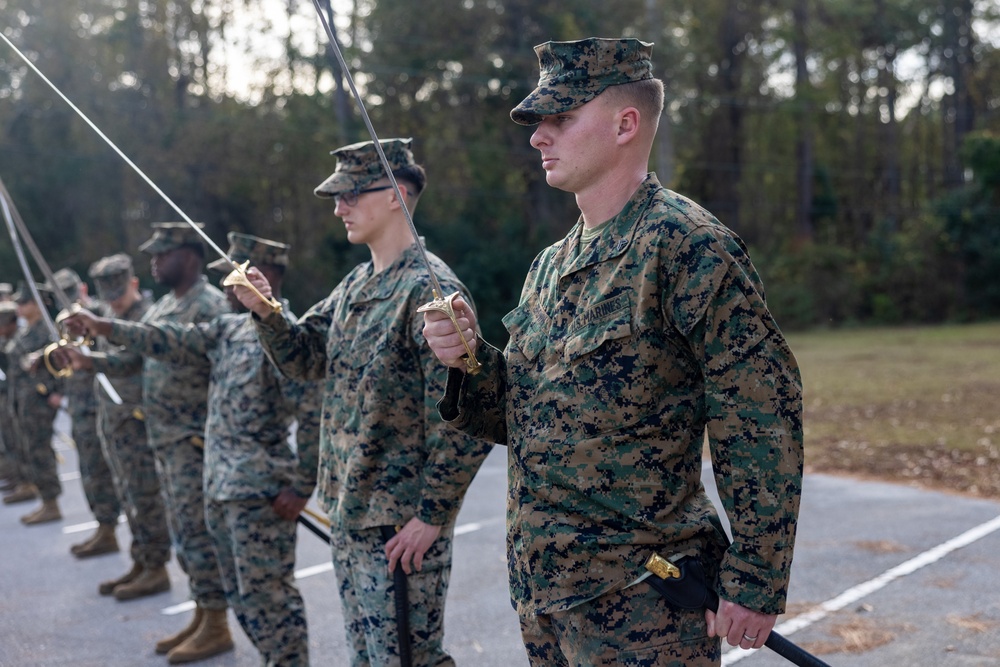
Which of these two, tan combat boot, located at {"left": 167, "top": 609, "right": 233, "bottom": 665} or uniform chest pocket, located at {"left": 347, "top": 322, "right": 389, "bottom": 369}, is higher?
uniform chest pocket, located at {"left": 347, "top": 322, "right": 389, "bottom": 369}

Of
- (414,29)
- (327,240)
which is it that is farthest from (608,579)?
(414,29)

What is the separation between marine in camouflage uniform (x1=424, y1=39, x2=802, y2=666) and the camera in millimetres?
2309

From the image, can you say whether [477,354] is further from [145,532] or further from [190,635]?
[145,532]

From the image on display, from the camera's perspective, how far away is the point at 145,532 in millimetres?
7031

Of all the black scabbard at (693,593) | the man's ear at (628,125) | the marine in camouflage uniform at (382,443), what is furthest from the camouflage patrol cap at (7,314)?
the black scabbard at (693,593)

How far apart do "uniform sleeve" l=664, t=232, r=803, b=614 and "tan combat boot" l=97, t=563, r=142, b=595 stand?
5881 millimetres

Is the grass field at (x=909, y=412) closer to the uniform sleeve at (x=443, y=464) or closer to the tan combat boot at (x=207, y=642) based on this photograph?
the tan combat boot at (x=207, y=642)

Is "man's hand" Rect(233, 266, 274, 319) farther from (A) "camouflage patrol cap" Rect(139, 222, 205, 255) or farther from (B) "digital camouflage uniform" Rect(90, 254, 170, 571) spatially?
(B) "digital camouflage uniform" Rect(90, 254, 170, 571)

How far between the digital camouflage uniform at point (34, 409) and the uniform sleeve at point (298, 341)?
708cm

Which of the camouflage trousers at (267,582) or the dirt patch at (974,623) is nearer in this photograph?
the camouflage trousers at (267,582)

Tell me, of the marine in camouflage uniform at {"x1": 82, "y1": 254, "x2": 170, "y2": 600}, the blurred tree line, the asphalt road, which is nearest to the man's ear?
the asphalt road

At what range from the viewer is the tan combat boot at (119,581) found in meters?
7.27

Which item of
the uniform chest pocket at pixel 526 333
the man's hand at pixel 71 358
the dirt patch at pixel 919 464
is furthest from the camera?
the dirt patch at pixel 919 464

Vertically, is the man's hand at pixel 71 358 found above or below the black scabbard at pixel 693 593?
above
